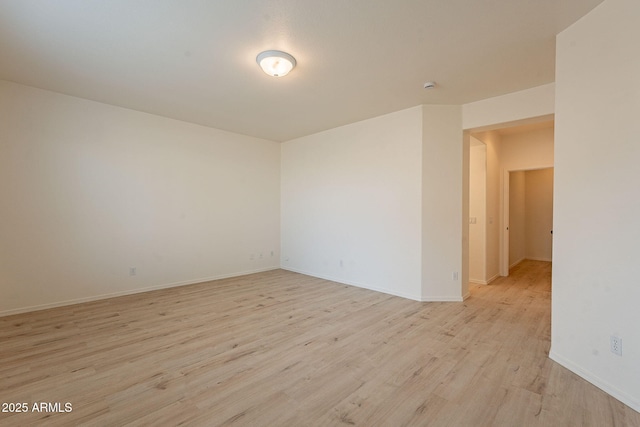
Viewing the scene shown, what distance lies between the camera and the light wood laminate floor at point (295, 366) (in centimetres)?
174

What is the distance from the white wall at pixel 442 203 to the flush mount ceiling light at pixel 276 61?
7.09 ft

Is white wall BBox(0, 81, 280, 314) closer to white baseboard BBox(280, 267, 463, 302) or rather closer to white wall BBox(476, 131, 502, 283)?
white baseboard BBox(280, 267, 463, 302)

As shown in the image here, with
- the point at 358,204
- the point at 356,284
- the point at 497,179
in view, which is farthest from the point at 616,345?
the point at 497,179

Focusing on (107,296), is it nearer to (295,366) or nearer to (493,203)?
(295,366)

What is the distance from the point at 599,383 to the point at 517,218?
5889 mm

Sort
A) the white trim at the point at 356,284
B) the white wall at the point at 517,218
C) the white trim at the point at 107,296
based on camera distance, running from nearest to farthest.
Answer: the white trim at the point at 107,296 → the white trim at the point at 356,284 → the white wall at the point at 517,218

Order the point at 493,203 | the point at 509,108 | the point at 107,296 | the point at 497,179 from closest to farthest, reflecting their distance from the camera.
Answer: the point at 509,108
the point at 107,296
the point at 493,203
the point at 497,179

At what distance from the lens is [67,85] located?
3.43 metres

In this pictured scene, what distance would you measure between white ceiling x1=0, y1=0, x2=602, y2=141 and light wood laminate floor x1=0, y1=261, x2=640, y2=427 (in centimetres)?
274

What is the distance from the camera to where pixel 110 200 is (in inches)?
162

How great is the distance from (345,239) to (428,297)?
66.1 inches

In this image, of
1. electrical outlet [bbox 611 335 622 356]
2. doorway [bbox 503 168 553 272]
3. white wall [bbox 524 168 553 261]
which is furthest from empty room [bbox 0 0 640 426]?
white wall [bbox 524 168 553 261]

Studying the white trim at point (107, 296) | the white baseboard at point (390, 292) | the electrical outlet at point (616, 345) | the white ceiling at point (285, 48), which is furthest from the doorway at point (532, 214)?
the white trim at point (107, 296)

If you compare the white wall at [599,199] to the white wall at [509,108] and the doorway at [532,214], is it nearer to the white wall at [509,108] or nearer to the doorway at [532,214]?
the white wall at [509,108]
